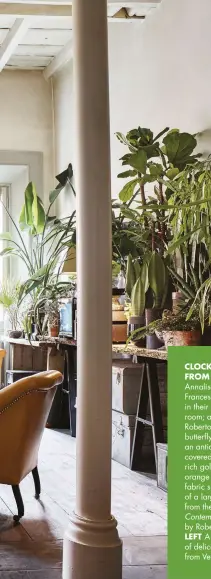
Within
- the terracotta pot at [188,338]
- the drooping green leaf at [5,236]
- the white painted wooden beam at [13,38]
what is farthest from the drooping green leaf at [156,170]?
the drooping green leaf at [5,236]

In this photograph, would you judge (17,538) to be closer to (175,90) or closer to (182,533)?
(182,533)

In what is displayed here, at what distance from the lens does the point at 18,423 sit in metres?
4.09

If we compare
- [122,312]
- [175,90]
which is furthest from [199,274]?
[175,90]

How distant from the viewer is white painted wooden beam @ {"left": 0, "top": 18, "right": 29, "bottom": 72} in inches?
256

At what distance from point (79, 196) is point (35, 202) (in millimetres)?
4591

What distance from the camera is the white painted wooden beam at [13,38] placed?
6492 mm

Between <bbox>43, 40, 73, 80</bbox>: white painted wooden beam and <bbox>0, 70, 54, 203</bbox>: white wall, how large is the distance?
188 mm

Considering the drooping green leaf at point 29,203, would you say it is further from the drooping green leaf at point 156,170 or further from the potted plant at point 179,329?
the potted plant at point 179,329

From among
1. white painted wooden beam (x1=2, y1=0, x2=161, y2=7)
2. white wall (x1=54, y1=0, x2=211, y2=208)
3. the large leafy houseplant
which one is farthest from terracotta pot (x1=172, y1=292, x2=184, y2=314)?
the large leafy houseplant

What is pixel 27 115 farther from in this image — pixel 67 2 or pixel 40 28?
pixel 67 2

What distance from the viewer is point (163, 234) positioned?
4871mm

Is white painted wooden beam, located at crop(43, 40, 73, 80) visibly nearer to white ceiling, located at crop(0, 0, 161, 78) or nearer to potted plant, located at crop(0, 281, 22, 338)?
white ceiling, located at crop(0, 0, 161, 78)

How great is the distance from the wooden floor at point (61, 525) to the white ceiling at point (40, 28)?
321 cm

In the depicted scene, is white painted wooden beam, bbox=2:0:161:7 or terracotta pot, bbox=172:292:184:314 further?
white painted wooden beam, bbox=2:0:161:7
